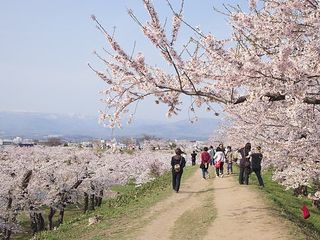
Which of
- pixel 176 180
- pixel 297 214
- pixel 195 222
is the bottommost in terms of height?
pixel 297 214

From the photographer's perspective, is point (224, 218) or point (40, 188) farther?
point (40, 188)

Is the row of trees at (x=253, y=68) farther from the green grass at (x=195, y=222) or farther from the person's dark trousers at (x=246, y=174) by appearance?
the person's dark trousers at (x=246, y=174)

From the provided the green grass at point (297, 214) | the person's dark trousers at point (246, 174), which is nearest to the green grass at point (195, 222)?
the green grass at point (297, 214)

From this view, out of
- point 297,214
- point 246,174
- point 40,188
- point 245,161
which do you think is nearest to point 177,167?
point 245,161

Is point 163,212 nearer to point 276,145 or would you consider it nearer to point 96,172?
point 276,145

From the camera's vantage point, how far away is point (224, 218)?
13.3m

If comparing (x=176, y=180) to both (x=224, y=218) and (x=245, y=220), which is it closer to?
(x=224, y=218)

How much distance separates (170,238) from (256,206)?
180 inches

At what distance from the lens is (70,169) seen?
37938 mm

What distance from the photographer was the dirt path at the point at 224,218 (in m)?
11.5

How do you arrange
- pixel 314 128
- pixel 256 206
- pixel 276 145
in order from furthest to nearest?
pixel 256 206
pixel 276 145
pixel 314 128

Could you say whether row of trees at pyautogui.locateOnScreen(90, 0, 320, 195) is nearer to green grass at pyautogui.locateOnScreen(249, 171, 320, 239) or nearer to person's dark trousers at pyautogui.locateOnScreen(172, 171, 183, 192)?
green grass at pyautogui.locateOnScreen(249, 171, 320, 239)

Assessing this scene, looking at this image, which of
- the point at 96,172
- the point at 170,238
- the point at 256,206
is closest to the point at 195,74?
the point at 170,238

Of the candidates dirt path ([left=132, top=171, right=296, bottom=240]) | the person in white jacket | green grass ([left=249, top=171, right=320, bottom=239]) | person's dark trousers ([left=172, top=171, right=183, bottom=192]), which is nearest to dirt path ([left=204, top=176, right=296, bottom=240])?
dirt path ([left=132, top=171, right=296, bottom=240])
